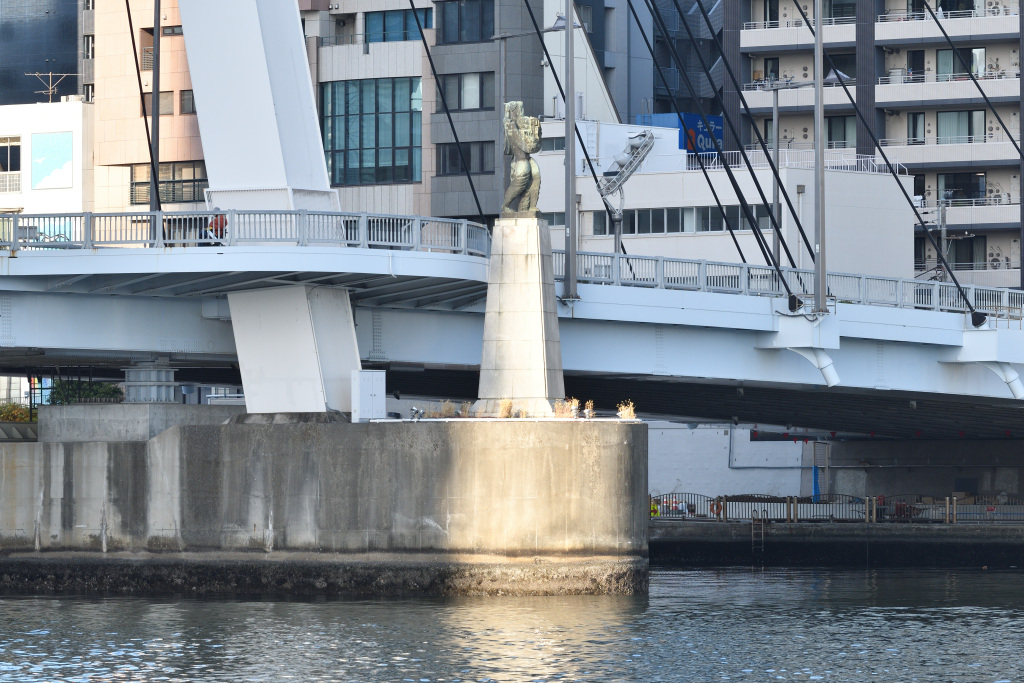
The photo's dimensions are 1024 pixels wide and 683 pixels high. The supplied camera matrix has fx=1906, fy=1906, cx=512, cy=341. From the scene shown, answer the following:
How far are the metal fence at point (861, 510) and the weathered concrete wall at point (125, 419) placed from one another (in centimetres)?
2794

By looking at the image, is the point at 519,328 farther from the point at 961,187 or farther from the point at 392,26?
the point at 961,187

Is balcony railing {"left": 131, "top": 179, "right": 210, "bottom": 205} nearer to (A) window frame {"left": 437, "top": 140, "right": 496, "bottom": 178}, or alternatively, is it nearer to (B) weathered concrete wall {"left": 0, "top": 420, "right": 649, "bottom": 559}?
(A) window frame {"left": 437, "top": 140, "right": 496, "bottom": 178}

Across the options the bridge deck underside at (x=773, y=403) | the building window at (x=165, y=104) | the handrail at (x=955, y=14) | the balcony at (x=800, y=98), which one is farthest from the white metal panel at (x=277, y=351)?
the handrail at (x=955, y=14)

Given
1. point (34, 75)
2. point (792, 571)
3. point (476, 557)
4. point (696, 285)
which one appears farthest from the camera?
point (34, 75)

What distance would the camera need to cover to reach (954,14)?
101 m

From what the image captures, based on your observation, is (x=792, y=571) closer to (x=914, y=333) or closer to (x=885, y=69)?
(x=914, y=333)

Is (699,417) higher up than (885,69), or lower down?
lower down

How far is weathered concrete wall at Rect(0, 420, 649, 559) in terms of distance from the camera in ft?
151

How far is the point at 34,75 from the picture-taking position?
10688 centimetres

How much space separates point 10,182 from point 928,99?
49.0 m

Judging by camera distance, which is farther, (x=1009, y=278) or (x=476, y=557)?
(x=1009, y=278)

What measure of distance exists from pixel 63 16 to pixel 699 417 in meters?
53.6

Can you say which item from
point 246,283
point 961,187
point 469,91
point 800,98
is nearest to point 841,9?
point 800,98

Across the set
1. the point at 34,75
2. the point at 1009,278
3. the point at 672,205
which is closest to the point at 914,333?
the point at 672,205
